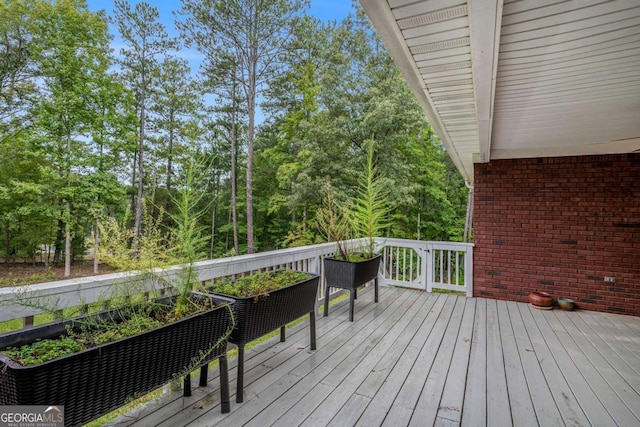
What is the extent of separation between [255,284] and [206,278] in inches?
20.8

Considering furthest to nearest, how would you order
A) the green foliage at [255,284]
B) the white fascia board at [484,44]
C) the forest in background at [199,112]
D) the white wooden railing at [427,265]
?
the forest in background at [199,112]
the white wooden railing at [427,265]
the green foliage at [255,284]
the white fascia board at [484,44]

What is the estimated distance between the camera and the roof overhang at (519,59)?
4.83 ft

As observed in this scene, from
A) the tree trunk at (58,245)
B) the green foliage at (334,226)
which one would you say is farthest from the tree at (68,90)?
the green foliage at (334,226)

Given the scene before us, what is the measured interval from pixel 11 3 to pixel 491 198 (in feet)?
53.7

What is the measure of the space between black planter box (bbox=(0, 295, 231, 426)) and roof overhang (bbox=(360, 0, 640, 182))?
1.89 metres

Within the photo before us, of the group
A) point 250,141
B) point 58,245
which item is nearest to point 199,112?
point 250,141

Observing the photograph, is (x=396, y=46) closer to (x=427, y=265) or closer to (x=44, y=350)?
(x=44, y=350)

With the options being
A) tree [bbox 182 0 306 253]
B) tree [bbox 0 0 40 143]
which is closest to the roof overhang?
tree [bbox 182 0 306 253]

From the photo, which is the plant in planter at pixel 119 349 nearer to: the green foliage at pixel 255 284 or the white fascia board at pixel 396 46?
the green foliage at pixel 255 284

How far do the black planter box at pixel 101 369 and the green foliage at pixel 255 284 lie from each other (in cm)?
38

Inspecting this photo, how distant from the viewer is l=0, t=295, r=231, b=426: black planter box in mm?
1117

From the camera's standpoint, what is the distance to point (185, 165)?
1.95 meters

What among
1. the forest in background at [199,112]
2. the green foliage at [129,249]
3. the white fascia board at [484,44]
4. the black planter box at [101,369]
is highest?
the forest in background at [199,112]

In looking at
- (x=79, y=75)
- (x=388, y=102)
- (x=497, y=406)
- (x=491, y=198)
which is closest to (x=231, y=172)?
(x=79, y=75)
